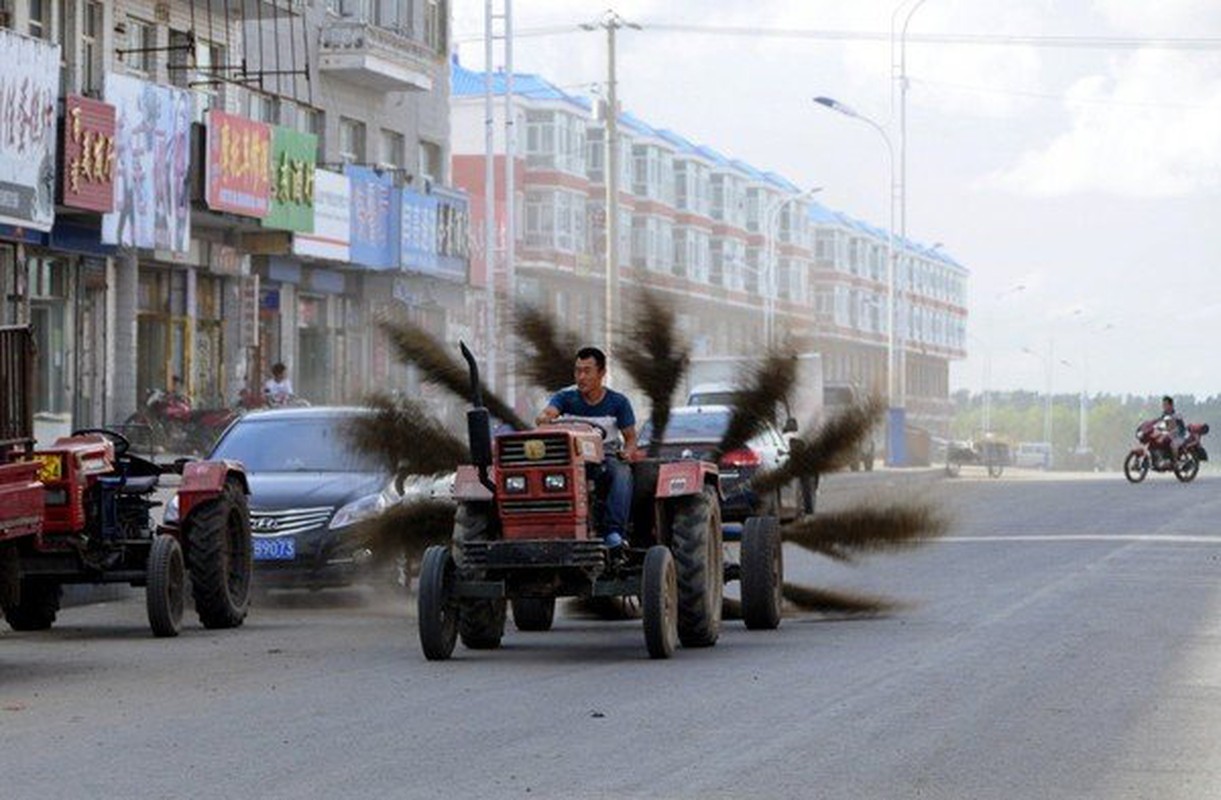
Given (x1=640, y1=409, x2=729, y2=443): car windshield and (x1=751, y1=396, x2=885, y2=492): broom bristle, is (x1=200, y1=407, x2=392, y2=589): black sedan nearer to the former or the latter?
(x1=751, y1=396, x2=885, y2=492): broom bristle

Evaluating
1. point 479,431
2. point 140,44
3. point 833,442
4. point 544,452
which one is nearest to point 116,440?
point 544,452

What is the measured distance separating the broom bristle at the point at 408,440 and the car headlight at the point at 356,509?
2313 mm

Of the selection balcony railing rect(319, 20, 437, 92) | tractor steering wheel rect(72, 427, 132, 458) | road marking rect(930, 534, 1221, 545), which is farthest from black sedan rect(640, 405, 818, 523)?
balcony railing rect(319, 20, 437, 92)

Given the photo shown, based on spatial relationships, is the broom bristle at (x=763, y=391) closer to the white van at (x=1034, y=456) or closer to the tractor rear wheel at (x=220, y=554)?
the tractor rear wheel at (x=220, y=554)

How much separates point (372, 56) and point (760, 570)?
125 ft

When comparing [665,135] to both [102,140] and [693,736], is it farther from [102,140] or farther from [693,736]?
[693,736]

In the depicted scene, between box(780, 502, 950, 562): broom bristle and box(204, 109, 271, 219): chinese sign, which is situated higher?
box(204, 109, 271, 219): chinese sign

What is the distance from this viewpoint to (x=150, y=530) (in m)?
18.8

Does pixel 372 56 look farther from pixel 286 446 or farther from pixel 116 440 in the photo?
pixel 116 440

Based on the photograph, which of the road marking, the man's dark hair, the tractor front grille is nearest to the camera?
the tractor front grille

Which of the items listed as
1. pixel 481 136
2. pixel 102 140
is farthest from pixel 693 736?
pixel 481 136

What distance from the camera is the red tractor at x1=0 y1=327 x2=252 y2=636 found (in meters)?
17.4

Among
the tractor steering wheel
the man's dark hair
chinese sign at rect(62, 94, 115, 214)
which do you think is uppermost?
chinese sign at rect(62, 94, 115, 214)

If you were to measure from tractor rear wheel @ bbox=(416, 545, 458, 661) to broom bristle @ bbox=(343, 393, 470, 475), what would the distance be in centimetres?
265
